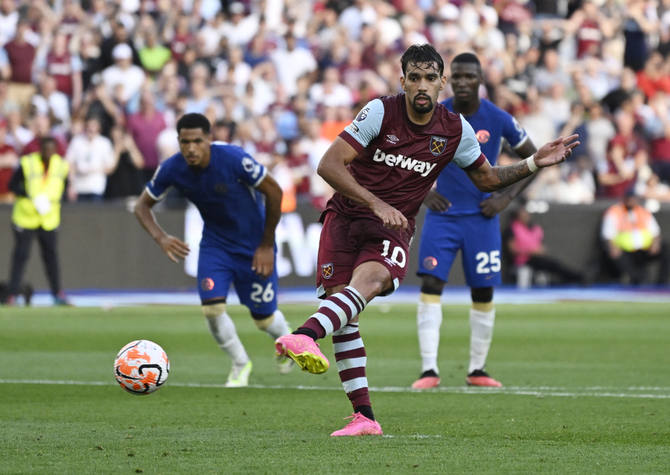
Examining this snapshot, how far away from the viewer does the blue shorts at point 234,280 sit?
9.44 metres

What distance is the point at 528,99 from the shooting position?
72.5 ft

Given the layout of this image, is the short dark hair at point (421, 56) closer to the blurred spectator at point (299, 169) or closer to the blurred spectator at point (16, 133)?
the blurred spectator at point (16, 133)

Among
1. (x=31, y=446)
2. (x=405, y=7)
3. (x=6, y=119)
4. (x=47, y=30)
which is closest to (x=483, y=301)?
(x=31, y=446)

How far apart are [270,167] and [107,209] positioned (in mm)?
3036

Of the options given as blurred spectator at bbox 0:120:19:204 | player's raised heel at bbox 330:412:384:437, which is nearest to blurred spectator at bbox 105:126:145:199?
blurred spectator at bbox 0:120:19:204

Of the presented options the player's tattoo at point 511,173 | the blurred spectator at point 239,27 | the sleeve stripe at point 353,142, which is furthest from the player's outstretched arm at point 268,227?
the blurred spectator at point 239,27

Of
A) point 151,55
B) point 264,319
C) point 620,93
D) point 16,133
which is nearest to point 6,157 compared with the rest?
point 16,133

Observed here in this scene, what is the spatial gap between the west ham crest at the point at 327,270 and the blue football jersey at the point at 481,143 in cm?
304

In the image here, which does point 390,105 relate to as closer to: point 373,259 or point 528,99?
point 373,259

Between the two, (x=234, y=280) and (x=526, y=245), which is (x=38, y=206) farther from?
(x=526, y=245)

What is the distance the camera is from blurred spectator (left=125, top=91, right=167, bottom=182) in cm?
1950

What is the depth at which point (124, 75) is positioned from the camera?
20250 millimetres

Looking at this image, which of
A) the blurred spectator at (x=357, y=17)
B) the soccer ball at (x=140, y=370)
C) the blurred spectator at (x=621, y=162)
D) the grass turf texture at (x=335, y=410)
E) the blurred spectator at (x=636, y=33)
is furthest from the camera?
the blurred spectator at (x=636, y=33)

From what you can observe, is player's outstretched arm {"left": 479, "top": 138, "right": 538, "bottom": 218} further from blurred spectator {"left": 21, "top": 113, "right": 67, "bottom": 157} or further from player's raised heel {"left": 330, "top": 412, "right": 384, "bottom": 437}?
blurred spectator {"left": 21, "top": 113, "right": 67, "bottom": 157}
